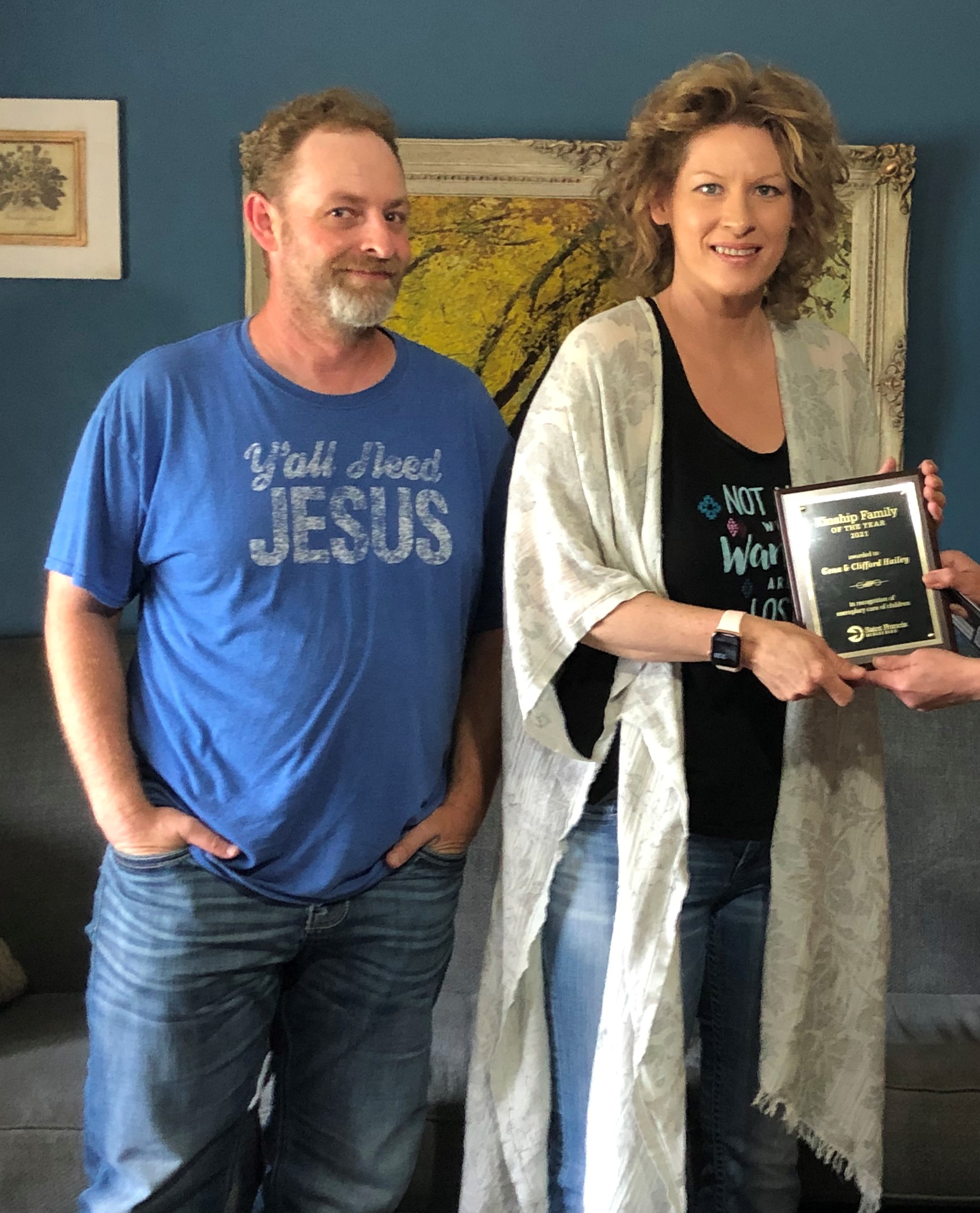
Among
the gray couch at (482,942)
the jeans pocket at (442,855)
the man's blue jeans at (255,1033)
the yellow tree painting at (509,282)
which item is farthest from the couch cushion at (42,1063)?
the yellow tree painting at (509,282)

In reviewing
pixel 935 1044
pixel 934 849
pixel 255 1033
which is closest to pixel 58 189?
pixel 255 1033

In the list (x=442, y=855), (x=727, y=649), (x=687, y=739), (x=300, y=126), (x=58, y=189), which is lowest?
(x=442, y=855)

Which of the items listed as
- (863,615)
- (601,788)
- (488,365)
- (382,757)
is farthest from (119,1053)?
(488,365)

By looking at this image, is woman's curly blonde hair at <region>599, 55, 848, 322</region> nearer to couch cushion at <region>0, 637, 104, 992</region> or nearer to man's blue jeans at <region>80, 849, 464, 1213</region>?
man's blue jeans at <region>80, 849, 464, 1213</region>

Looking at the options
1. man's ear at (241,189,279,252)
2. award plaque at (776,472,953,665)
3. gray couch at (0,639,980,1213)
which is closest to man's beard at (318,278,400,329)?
man's ear at (241,189,279,252)

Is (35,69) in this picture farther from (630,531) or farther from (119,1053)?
(119,1053)

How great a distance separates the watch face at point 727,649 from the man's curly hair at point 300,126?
739 mm

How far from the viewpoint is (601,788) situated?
1385 mm

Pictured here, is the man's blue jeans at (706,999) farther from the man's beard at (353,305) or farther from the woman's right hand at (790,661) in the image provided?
the man's beard at (353,305)

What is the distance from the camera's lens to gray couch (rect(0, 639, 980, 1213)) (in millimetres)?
1847

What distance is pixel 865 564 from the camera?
137 cm

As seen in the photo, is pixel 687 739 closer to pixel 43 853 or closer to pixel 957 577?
pixel 957 577

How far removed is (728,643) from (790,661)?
0.07 meters

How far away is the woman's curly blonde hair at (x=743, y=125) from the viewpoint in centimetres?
143
